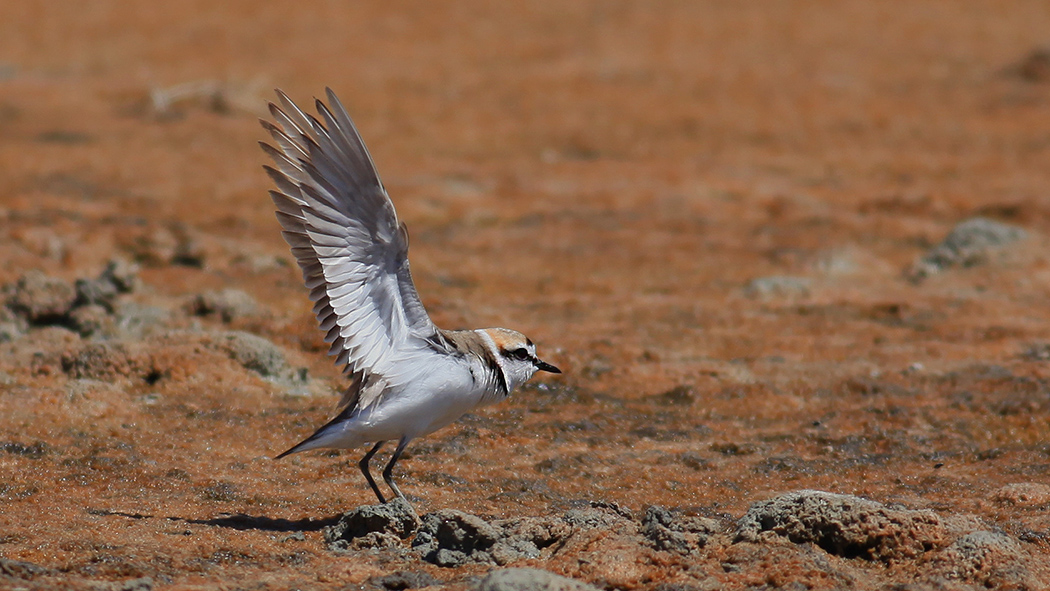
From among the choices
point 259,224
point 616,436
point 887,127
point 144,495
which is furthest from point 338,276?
point 887,127

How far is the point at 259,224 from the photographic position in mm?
14367

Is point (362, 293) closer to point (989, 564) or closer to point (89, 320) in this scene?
point (989, 564)

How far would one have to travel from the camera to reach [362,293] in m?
6.07

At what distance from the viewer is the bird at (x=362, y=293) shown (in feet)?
19.4

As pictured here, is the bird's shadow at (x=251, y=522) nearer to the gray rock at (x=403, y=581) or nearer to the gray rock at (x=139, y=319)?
the gray rock at (x=403, y=581)

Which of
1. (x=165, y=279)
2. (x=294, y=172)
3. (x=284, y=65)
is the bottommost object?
(x=165, y=279)

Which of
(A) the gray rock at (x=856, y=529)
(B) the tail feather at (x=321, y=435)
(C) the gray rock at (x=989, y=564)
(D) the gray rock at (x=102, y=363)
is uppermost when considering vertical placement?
(D) the gray rock at (x=102, y=363)

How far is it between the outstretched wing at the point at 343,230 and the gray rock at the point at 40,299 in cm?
439

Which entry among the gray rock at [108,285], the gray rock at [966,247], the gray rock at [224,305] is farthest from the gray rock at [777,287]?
the gray rock at [108,285]

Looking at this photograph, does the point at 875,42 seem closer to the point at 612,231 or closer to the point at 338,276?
the point at 612,231

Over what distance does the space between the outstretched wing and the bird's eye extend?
2.17ft

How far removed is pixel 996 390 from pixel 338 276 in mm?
5525

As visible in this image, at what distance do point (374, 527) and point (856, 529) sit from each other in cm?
227

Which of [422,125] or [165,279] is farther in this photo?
[422,125]
